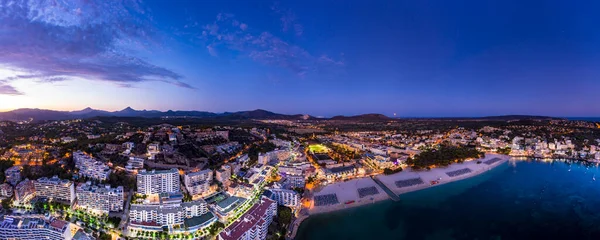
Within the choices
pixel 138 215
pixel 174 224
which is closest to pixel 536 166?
pixel 174 224

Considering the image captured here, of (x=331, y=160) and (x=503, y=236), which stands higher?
(x=331, y=160)

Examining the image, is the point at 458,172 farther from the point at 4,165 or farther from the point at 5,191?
the point at 4,165

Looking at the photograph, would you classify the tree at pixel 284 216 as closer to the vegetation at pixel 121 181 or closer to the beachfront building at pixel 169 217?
the beachfront building at pixel 169 217

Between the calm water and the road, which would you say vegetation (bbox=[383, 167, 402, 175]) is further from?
the road

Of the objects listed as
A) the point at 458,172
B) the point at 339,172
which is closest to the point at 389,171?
the point at 339,172

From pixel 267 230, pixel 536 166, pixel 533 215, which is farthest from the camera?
pixel 536 166

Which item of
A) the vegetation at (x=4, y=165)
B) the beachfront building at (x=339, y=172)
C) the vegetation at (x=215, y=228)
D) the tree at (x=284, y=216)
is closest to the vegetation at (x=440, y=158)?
the beachfront building at (x=339, y=172)

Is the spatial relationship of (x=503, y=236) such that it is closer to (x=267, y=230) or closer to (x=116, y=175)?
(x=267, y=230)
